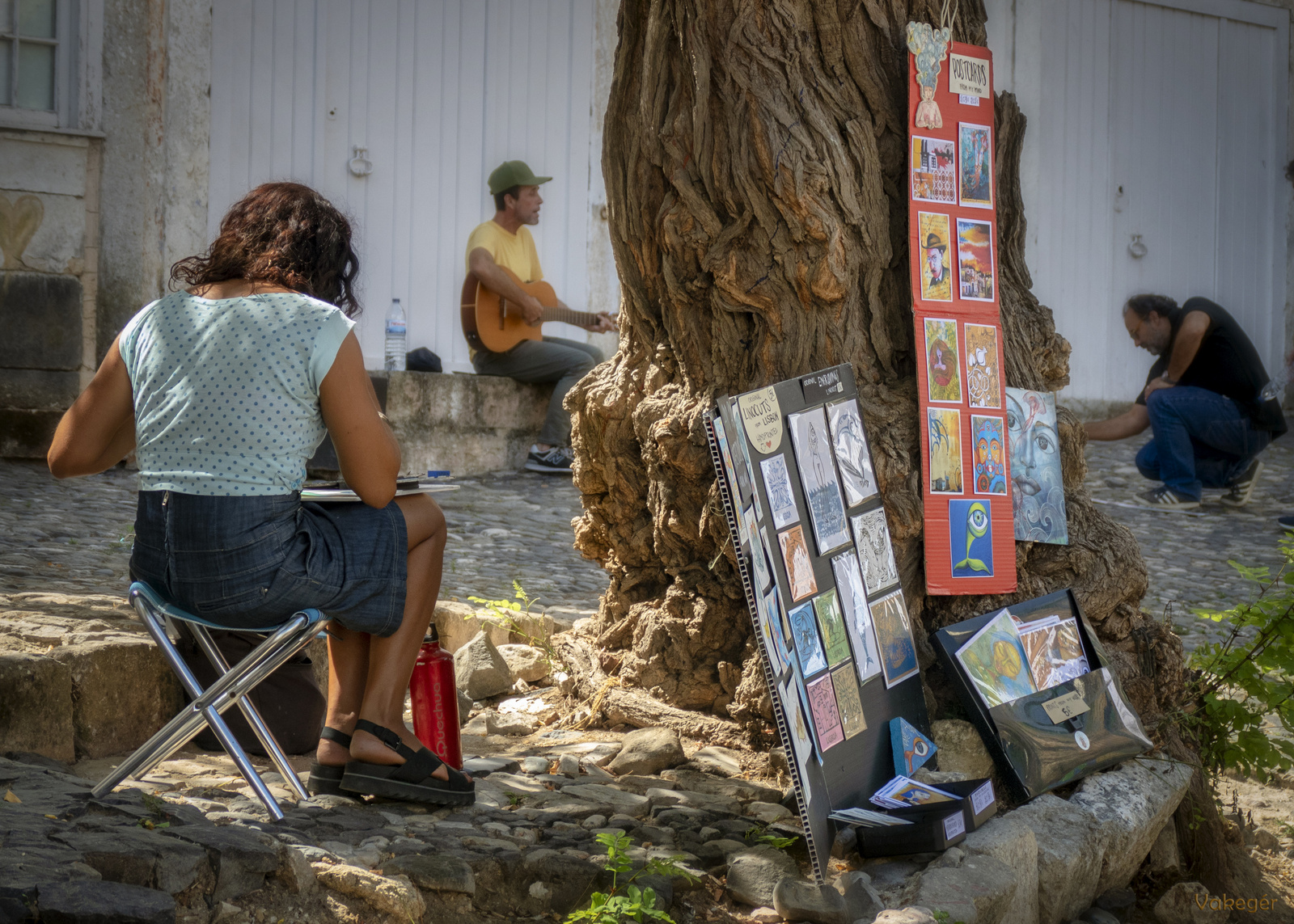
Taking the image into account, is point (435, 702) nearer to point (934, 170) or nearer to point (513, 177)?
point (934, 170)

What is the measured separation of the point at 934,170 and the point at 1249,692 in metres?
1.84

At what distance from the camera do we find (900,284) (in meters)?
3.44

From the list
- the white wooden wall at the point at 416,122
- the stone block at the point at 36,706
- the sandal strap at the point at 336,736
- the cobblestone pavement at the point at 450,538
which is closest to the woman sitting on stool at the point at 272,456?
the sandal strap at the point at 336,736

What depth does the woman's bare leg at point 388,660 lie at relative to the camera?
2.81 meters

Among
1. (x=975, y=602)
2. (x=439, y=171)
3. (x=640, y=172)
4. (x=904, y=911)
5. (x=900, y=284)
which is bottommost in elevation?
(x=904, y=911)

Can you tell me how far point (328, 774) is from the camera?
9.27ft

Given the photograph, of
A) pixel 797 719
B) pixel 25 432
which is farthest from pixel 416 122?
pixel 797 719

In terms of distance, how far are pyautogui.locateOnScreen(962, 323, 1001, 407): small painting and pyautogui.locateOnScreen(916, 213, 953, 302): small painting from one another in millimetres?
136

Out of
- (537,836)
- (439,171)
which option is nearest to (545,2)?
(439,171)

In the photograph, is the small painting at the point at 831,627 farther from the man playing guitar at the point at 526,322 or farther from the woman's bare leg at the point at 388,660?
the man playing guitar at the point at 526,322

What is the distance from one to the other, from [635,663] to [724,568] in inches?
18.2

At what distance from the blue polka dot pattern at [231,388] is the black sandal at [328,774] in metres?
0.64

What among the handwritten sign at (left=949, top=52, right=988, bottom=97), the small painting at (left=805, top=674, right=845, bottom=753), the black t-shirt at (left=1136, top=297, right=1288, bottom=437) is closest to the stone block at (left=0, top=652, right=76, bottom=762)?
the small painting at (left=805, top=674, right=845, bottom=753)

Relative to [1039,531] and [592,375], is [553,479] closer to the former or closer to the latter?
[592,375]
